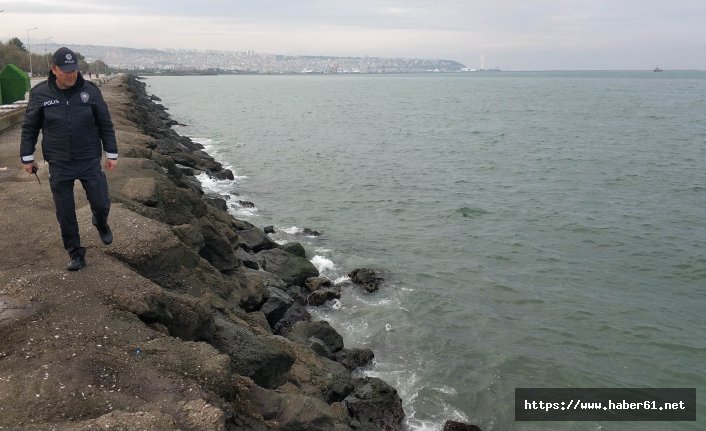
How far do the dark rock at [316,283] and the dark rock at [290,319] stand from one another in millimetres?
2114

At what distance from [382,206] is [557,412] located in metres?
15.8

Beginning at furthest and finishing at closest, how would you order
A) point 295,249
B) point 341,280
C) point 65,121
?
point 295,249 < point 341,280 < point 65,121

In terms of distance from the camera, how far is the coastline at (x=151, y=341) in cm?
498

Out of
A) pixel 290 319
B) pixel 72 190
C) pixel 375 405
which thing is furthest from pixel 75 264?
pixel 290 319

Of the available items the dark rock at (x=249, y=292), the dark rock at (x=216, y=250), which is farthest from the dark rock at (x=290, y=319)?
the dark rock at (x=216, y=250)

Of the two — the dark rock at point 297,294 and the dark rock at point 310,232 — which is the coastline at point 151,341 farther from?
the dark rock at point 310,232

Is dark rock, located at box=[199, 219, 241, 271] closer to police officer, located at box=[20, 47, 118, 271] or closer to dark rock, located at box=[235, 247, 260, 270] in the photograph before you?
dark rock, located at box=[235, 247, 260, 270]

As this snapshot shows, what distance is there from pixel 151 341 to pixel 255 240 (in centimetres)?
1093

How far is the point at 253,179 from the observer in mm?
31219

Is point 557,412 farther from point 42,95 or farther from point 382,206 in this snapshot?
point 382,206

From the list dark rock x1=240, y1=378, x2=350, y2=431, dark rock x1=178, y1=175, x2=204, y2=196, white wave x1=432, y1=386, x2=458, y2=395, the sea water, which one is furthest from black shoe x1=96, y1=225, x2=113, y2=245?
dark rock x1=178, y1=175, x2=204, y2=196

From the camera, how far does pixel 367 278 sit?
15.9 meters

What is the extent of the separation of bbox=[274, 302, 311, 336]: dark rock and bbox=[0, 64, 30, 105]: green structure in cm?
2188

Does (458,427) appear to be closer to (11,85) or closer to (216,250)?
(216,250)
